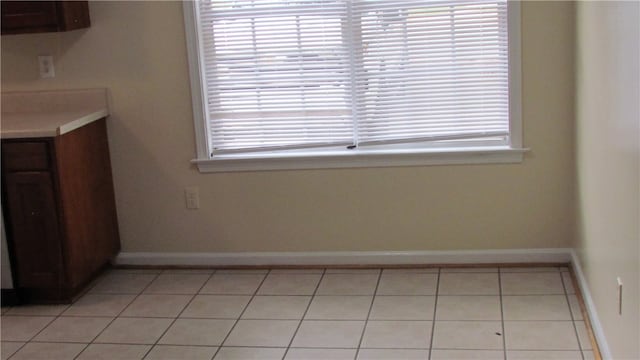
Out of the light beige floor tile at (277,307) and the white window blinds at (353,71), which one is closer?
the light beige floor tile at (277,307)

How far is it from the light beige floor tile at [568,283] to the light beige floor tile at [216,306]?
1358 millimetres

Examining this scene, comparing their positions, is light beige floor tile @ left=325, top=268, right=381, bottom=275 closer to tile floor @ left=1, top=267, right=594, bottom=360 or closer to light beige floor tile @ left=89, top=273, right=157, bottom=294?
tile floor @ left=1, top=267, right=594, bottom=360

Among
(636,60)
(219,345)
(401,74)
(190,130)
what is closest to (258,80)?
(190,130)

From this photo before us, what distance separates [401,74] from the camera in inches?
153

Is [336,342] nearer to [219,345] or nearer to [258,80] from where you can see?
[219,345]

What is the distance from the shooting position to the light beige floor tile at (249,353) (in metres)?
3.17

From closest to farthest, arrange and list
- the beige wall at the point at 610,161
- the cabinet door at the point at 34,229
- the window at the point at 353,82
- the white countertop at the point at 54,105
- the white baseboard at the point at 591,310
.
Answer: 1. the beige wall at the point at 610,161
2. the white baseboard at the point at 591,310
3. the cabinet door at the point at 34,229
4. the window at the point at 353,82
5. the white countertop at the point at 54,105

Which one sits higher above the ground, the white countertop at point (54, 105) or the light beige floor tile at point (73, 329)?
the white countertop at point (54, 105)

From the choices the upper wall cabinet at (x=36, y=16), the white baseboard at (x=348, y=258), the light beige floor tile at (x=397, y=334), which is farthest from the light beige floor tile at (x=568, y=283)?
the upper wall cabinet at (x=36, y=16)

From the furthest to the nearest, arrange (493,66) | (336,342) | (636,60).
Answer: (493,66), (336,342), (636,60)

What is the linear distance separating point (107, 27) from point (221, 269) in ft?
4.16

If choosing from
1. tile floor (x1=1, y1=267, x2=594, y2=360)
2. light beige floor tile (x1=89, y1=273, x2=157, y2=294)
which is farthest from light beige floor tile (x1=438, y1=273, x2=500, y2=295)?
light beige floor tile (x1=89, y1=273, x2=157, y2=294)

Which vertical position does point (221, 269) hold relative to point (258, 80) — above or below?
below

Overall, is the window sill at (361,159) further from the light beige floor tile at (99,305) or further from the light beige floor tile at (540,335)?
the light beige floor tile at (540,335)
